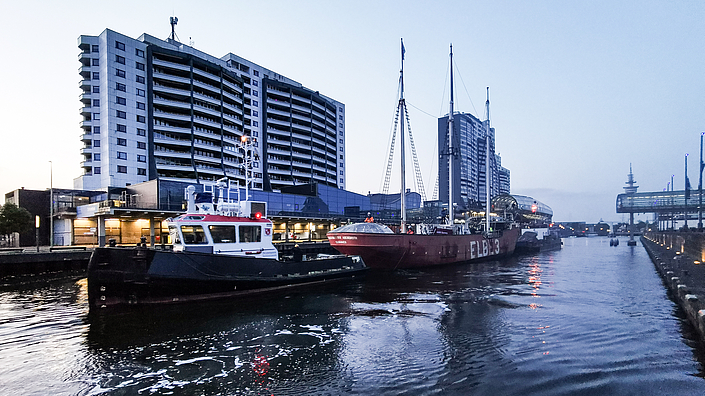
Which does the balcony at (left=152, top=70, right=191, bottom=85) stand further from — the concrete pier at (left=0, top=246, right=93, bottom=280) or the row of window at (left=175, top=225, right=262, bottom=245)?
the row of window at (left=175, top=225, right=262, bottom=245)

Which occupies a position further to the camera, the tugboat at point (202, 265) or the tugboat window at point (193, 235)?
the tugboat window at point (193, 235)

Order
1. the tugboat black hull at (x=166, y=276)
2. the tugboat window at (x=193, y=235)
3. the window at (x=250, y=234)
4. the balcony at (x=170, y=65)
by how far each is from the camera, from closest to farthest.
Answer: the tugboat black hull at (x=166, y=276) < the tugboat window at (x=193, y=235) < the window at (x=250, y=234) < the balcony at (x=170, y=65)

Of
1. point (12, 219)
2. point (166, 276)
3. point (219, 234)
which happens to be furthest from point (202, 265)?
point (12, 219)

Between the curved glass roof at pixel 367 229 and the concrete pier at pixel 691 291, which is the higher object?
the curved glass roof at pixel 367 229

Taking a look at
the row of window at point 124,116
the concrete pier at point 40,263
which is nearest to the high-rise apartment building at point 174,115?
the row of window at point 124,116

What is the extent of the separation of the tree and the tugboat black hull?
3321 centimetres

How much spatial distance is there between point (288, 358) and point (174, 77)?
70.7m

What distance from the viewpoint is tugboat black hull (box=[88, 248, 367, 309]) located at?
14445 millimetres

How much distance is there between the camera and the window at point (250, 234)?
18.0m

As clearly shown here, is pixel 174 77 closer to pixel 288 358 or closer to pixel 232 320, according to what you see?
pixel 232 320

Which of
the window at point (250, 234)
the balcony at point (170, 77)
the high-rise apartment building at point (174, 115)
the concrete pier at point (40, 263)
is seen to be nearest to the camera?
the window at point (250, 234)

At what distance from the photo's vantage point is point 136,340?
437 inches

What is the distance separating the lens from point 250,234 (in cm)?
1836

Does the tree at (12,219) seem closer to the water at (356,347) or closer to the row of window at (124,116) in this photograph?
the water at (356,347)
